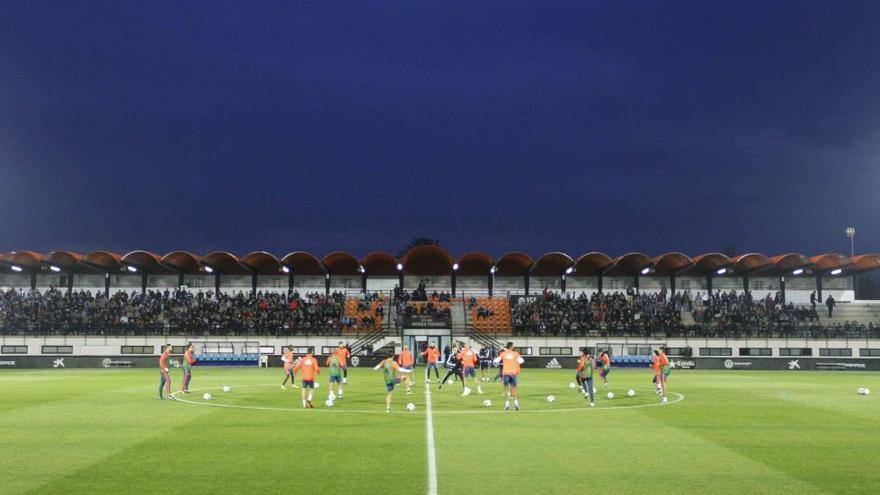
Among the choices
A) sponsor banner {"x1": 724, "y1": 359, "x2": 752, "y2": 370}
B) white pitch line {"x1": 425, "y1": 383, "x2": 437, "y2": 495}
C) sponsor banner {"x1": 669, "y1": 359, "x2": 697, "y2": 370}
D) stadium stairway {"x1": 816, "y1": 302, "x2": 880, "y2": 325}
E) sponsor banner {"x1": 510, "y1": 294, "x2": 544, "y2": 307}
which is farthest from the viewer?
sponsor banner {"x1": 510, "y1": 294, "x2": 544, "y2": 307}

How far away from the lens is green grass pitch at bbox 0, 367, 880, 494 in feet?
45.6

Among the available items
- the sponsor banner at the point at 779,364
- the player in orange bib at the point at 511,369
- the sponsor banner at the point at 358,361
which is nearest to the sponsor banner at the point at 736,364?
the sponsor banner at the point at 779,364

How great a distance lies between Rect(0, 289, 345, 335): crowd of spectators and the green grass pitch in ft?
114

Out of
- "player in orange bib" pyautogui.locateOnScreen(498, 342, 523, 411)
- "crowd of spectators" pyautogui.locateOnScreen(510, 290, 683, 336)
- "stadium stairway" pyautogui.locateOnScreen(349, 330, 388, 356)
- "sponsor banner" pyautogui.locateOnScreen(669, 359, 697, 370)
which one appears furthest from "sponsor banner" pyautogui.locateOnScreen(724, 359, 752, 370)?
"player in orange bib" pyautogui.locateOnScreen(498, 342, 523, 411)

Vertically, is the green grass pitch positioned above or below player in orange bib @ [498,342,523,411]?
below

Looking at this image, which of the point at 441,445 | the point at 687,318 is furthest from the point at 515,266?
the point at 441,445

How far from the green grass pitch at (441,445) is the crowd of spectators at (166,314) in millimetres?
34882

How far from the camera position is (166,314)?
69.3m

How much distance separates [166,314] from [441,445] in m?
56.5

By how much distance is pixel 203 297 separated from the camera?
76.0m

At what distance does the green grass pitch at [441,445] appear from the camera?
45.6 feet

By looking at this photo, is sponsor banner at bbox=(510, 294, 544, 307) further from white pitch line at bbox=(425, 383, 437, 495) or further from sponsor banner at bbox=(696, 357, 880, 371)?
white pitch line at bbox=(425, 383, 437, 495)

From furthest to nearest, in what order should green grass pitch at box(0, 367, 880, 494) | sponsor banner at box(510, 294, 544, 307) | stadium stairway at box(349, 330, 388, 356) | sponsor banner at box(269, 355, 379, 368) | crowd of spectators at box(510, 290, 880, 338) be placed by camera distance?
sponsor banner at box(510, 294, 544, 307) → crowd of spectators at box(510, 290, 880, 338) → stadium stairway at box(349, 330, 388, 356) → sponsor banner at box(269, 355, 379, 368) → green grass pitch at box(0, 367, 880, 494)

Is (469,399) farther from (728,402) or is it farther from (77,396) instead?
(77,396)
